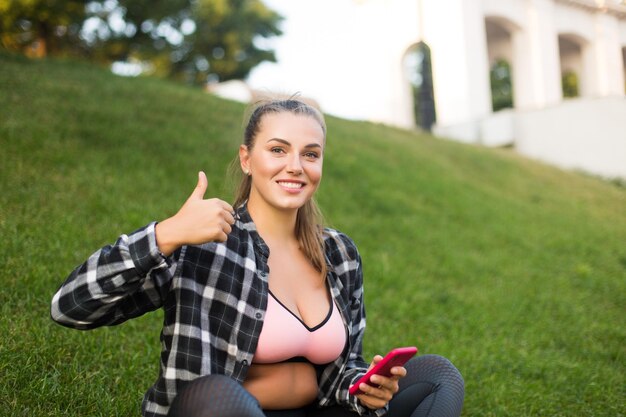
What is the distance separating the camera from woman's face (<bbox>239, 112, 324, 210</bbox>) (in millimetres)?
2221

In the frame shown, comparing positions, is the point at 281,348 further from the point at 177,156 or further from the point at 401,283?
the point at 177,156

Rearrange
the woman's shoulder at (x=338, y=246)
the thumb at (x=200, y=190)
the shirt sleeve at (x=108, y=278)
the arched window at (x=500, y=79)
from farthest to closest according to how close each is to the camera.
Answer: the arched window at (x=500, y=79), the woman's shoulder at (x=338, y=246), the thumb at (x=200, y=190), the shirt sleeve at (x=108, y=278)

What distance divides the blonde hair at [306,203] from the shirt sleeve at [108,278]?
0.72 metres

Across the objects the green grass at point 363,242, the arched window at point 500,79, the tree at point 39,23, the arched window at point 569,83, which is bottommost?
the green grass at point 363,242

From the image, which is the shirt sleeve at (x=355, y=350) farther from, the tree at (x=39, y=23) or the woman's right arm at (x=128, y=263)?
the tree at (x=39, y=23)

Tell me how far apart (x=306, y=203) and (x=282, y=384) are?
777mm

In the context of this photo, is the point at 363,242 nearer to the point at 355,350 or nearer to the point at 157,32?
the point at 355,350

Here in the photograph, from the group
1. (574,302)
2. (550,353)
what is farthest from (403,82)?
→ (550,353)

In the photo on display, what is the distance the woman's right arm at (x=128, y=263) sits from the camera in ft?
5.48

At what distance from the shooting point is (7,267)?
3.92 m

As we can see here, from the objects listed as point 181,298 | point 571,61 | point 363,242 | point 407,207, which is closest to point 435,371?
point 181,298

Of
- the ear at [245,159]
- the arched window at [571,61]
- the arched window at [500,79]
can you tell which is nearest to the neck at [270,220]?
the ear at [245,159]

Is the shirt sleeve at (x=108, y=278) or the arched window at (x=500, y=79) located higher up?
the arched window at (x=500, y=79)

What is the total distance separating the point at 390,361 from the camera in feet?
6.10
